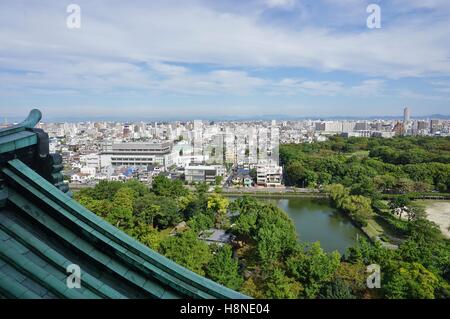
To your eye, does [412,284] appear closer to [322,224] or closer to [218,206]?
[218,206]

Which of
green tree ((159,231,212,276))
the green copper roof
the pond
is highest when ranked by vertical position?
the green copper roof

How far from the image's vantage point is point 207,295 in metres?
1.45

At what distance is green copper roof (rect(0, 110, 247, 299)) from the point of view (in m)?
1.43

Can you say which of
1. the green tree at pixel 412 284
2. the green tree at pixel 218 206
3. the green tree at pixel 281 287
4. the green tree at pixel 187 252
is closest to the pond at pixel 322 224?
the green tree at pixel 218 206

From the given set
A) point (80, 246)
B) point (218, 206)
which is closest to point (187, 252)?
point (80, 246)

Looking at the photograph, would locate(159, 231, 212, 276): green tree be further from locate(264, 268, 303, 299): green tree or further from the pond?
the pond

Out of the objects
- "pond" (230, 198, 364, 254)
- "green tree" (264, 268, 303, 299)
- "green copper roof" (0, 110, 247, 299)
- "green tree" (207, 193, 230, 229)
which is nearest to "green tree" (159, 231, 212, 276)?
"green tree" (264, 268, 303, 299)

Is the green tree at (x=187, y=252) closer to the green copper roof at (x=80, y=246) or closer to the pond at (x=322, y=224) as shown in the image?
the green copper roof at (x=80, y=246)

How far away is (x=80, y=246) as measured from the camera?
1550 mm

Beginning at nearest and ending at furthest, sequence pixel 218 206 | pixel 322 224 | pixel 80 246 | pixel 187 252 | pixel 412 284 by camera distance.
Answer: pixel 80 246, pixel 412 284, pixel 187 252, pixel 218 206, pixel 322 224
